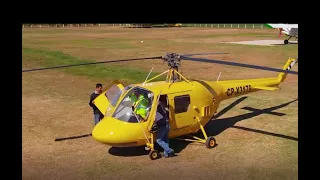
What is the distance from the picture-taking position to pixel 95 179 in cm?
956

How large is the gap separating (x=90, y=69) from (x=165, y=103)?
16709mm

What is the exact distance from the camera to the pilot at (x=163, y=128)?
35.3 feet

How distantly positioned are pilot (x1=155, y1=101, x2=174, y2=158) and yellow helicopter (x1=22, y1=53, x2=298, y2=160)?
19 cm

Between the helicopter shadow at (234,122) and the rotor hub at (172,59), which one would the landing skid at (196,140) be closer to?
the helicopter shadow at (234,122)

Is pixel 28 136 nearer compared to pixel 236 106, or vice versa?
pixel 28 136

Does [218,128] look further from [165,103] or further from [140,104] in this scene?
[140,104]

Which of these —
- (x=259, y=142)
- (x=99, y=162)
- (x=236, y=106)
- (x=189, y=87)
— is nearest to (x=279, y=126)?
(x=259, y=142)

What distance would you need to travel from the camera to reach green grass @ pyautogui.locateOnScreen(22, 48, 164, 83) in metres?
23.9

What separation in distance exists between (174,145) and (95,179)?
332 cm

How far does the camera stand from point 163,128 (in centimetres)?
1085

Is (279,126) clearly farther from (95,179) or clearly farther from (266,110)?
(95,179)

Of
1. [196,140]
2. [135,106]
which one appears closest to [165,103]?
[135,106]

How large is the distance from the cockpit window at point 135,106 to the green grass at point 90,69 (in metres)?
11.5

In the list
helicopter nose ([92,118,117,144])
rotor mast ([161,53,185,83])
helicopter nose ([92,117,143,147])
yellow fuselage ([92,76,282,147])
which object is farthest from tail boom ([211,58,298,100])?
helicopter nose ([92,118,117,144])
